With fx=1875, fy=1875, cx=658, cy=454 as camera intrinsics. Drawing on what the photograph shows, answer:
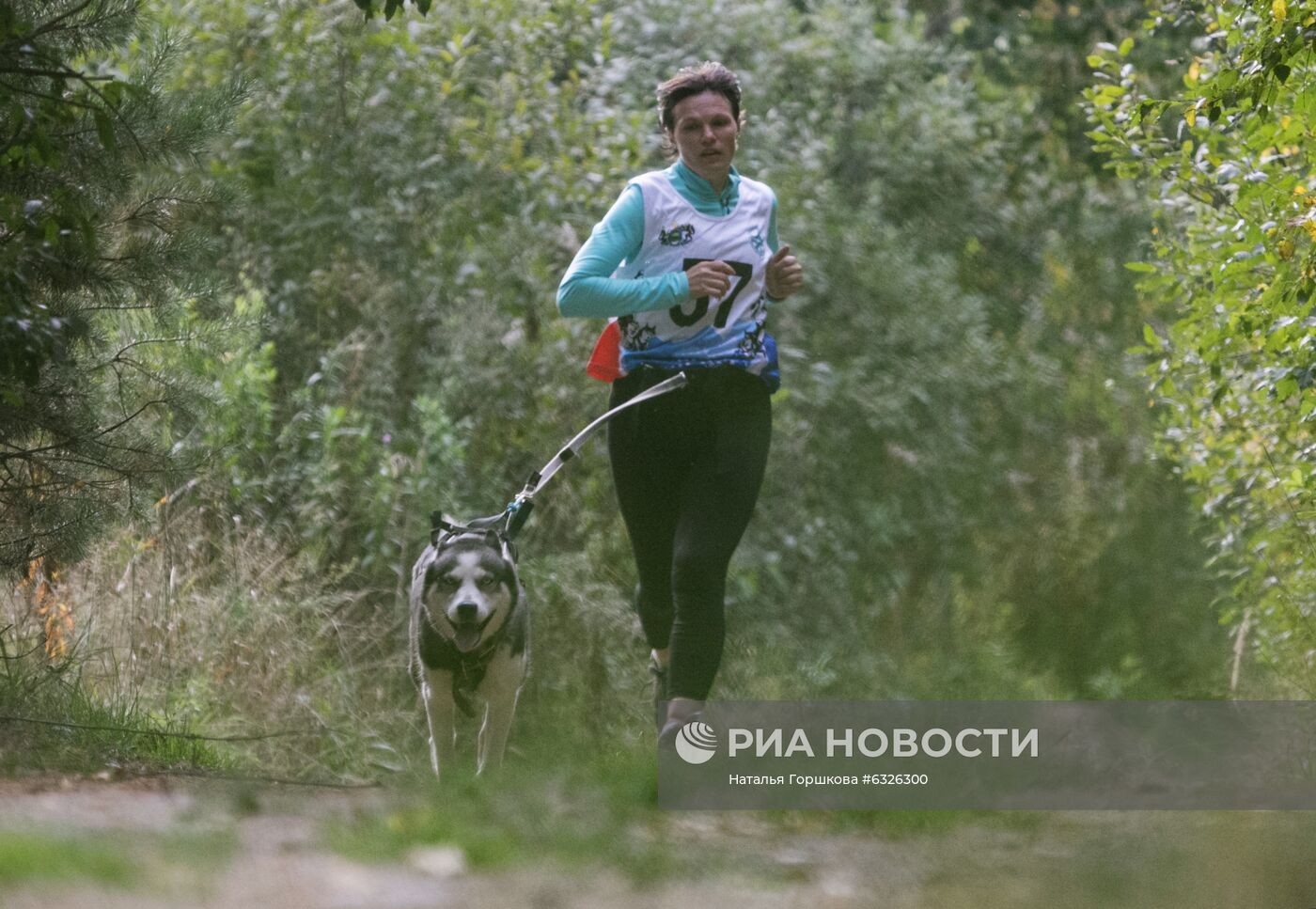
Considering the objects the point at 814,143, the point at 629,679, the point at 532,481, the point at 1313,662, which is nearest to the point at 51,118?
the point at 532,481

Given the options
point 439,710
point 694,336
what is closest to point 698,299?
point 694,336

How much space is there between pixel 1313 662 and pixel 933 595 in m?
5.11

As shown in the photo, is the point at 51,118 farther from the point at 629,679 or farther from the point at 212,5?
the point at 212,5

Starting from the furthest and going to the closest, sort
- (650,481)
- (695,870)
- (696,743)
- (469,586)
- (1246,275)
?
(1246,275), (650,481), (469,586), (696,743), (695,870)

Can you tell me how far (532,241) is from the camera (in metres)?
10.2

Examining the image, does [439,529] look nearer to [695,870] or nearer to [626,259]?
[626,259]

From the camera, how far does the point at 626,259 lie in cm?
591

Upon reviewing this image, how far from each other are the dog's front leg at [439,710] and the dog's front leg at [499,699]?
111 millimetres

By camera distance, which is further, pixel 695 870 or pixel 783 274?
pixel 783 274

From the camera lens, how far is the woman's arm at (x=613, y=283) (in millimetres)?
5656

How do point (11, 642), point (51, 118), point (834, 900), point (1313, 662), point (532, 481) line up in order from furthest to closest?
1. point (1313, 662)
2. point (11, 642)
3. point (532, 481)
4. point (51, 118)
5. point (834, 900)

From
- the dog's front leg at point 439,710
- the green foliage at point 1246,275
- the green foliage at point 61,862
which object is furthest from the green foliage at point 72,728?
the green foliage at point 1246,275

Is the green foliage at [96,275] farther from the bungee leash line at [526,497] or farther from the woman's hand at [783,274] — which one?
the woman's hand at [783,274]

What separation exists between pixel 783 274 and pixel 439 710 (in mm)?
1726
